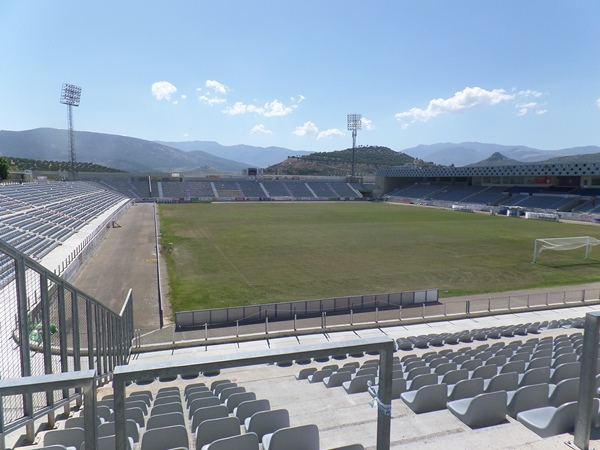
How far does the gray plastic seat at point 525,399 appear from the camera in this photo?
496cm

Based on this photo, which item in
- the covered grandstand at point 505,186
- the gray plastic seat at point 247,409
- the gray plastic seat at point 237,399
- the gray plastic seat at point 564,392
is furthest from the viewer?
the covered grandstand at point 505,186

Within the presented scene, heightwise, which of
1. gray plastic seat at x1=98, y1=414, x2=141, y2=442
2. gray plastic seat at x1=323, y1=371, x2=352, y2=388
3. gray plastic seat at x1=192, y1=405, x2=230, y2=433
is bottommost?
gray plastic seat at x1=323, y1=371, x2=352, y2=388

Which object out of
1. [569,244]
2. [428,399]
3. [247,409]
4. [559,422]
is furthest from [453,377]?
[569,244]

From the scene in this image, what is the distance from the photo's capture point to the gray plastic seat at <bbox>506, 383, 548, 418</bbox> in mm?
4961

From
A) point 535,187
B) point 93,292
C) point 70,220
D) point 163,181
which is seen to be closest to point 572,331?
point 93,292

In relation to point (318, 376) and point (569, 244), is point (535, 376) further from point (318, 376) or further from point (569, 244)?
point (569, 244)

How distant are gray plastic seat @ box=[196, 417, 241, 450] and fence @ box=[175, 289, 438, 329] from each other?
1302cm

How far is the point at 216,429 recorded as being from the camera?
3869 millimetres

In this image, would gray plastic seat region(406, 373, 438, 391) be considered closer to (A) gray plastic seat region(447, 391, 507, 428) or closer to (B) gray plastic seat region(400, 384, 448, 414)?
(B) gray plastic seat region(400, 384, 448, 414)

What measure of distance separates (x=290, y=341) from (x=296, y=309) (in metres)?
2.86

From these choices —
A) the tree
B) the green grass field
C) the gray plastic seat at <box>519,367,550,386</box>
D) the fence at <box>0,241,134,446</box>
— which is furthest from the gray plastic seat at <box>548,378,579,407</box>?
the tree

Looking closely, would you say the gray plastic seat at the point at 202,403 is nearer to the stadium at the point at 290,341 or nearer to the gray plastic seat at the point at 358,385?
the stadium at the point at 290,341

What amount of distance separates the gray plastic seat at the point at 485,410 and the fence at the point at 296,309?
1269 cm

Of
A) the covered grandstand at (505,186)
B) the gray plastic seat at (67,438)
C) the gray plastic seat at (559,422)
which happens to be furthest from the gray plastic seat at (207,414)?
the covered grandstand at (505,186)
